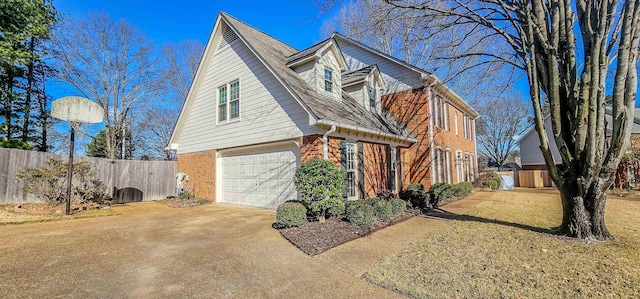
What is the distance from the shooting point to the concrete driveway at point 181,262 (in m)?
3.52

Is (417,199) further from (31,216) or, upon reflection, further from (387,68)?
(31,216)

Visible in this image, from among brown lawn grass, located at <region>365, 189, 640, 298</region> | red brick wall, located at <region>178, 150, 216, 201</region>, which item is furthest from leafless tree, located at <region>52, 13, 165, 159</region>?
brown lawn grass, located at <region>365, 189, 640, 298</region>

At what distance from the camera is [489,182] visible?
1694 centimetres

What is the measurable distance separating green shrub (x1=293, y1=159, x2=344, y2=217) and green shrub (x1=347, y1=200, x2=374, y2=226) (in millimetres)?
601

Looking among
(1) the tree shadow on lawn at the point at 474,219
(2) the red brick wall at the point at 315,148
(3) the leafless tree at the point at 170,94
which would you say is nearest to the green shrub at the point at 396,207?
(1) the tree shadow on lawn at the point at 474,219

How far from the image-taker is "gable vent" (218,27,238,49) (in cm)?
1088

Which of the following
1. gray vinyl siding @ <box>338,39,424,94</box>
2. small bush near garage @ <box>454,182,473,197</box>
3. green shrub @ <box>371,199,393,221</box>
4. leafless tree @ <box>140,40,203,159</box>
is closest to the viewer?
green shrub @ <box>371,199,393,221</box>

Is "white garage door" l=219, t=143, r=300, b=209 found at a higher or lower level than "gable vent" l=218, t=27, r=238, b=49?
lower

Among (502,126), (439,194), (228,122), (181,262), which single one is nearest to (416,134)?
(439,194)

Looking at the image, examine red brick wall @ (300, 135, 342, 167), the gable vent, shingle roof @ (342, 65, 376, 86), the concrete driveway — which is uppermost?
the gable vent

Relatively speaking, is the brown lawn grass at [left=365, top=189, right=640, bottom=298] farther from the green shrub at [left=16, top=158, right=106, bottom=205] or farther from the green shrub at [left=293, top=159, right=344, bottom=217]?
the green shrub at [left=16, top=158, right=106, bottom=205]

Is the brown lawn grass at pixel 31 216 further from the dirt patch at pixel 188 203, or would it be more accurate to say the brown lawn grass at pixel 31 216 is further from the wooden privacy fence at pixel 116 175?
the dirt patch at pixel 188 203

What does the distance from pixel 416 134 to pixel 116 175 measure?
1413cm

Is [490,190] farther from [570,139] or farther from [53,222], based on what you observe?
[53,222]
